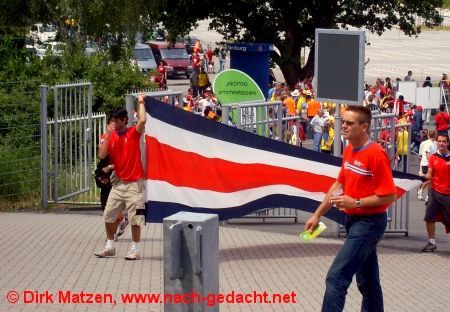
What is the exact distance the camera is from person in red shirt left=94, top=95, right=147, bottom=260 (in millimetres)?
11391

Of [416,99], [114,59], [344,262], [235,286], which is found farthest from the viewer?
[416,99]

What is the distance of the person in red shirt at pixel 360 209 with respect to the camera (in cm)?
782

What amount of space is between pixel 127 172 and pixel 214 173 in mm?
1238

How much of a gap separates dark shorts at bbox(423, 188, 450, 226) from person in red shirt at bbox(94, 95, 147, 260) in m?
4.53

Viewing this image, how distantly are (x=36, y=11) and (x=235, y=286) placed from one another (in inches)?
808

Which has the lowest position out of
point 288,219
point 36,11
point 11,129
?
point 288,219

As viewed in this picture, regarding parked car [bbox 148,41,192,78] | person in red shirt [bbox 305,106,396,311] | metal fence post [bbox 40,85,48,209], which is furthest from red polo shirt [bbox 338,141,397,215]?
parked car [bbox 148,41,192,78]

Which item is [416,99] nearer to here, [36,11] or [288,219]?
[36,11]

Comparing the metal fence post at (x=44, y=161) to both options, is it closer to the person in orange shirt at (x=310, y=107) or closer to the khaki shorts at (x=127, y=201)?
the khaki shorts at (x=127, y=201)

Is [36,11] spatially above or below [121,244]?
above

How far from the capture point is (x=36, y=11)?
29.5m

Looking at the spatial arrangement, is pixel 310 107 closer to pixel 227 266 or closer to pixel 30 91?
pixel 30 91

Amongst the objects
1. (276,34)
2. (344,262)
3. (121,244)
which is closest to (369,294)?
(344,262)

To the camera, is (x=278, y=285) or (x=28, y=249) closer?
(x=278, y=285)
